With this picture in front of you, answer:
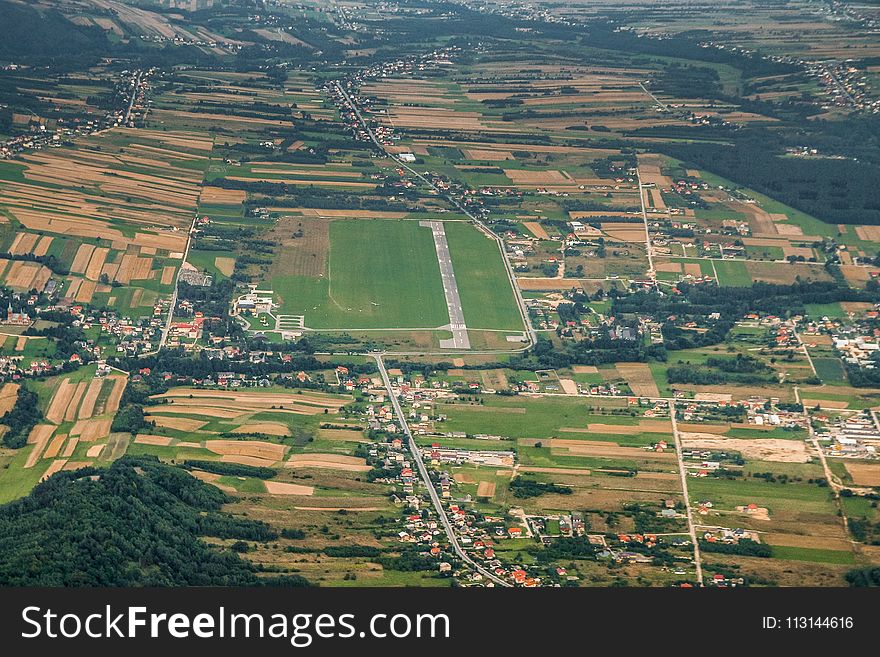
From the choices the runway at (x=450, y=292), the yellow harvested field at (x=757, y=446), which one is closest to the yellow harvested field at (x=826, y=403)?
the yellow harvested field at (x=757, y=446)

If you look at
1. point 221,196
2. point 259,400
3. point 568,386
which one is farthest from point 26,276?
point 568,386

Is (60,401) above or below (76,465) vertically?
above

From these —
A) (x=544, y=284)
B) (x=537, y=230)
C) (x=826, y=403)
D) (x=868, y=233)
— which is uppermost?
(x=868, y=233)

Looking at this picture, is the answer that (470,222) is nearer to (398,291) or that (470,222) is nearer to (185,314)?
(398,291)

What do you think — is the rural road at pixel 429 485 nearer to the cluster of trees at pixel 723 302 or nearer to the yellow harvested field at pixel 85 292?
the cluster of trees at pixel 723 302

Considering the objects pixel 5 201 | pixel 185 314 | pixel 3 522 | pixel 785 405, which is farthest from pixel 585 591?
pixel 5 201

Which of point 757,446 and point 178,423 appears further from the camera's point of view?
point 178,423

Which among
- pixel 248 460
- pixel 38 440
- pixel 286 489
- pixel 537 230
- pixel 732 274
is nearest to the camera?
pixel 286 489

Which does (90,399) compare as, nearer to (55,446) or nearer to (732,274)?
(55,446)
